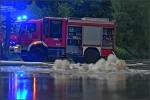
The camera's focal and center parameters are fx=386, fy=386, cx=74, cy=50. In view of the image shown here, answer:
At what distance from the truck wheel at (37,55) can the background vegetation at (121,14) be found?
569 centimetres

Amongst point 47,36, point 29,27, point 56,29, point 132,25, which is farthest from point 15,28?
point 132,25

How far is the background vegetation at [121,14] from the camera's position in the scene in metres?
31.0

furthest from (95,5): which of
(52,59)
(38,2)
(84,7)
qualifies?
(52,59)

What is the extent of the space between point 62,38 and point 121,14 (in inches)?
455

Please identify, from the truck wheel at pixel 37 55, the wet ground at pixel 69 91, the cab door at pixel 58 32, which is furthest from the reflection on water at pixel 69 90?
the cab door at pixel 58 32

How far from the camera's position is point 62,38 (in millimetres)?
26000

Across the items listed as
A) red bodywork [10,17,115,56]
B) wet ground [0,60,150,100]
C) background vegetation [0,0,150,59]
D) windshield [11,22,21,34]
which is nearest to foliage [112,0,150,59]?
background vegetation [0,0,150,59]

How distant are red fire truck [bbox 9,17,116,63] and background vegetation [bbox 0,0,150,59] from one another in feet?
14.2

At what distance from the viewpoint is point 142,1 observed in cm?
3719

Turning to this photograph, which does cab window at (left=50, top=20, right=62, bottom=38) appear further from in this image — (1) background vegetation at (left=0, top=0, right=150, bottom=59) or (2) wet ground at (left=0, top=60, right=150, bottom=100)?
(2) wet ground at (left=0, top=60, right=150, bottom=100)

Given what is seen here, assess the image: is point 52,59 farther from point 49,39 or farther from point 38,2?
point 38,2

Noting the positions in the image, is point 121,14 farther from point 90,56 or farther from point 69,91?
point 69,91

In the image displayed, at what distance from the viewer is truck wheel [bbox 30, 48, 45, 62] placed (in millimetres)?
25328

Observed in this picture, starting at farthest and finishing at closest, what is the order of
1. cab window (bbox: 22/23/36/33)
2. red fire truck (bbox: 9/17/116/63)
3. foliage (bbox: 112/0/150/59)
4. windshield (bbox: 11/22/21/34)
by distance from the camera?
foliage (bbox: 112/0/150/59) < windshield (bbox: 11/22/21/34) < cab window (bbox: 22/23/36/33) < red fire truck (bbox: 9/17/116/63)
